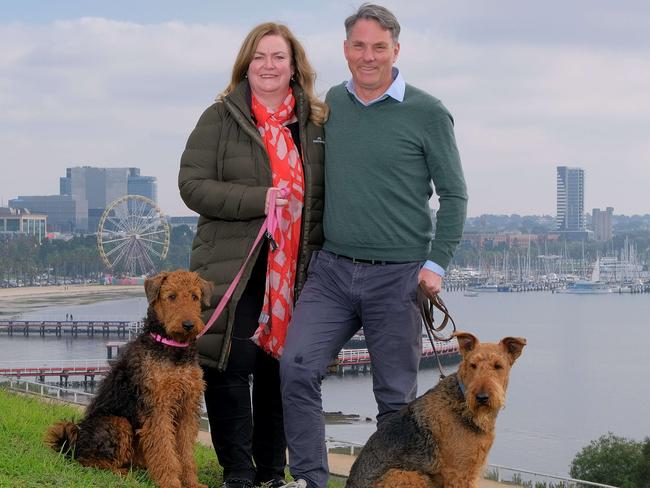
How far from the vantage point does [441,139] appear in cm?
397

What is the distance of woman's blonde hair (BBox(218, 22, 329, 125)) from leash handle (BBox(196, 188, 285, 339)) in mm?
430

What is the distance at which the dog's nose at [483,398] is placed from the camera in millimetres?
3477

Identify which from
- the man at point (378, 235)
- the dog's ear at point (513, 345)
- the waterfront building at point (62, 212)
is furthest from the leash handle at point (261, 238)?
the waterfront building at point (62, 212)

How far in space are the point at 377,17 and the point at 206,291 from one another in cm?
140

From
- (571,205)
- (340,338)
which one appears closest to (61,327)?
(340,338)

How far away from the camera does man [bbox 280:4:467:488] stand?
156 inches

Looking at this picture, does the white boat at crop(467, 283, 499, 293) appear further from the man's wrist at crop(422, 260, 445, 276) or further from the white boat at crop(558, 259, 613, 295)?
the man's wrist at crop(422, 260, 445, 276)

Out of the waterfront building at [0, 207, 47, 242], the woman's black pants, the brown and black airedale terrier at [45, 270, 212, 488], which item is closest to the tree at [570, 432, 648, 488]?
the woman's black pants

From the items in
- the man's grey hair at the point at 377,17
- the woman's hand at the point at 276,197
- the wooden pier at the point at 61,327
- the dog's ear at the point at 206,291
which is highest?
the man's grey hair at the point at 377,17

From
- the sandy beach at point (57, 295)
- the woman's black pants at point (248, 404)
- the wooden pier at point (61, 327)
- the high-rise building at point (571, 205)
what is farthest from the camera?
the high-rise building at point (571, 205)

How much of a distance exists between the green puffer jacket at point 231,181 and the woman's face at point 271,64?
0.36 feet

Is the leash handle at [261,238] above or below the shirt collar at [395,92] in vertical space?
below

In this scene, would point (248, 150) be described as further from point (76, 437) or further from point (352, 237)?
point (76, 437)

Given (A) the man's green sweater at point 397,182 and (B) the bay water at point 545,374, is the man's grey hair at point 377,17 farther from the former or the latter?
(B) the bay water at point 545,374
